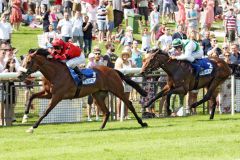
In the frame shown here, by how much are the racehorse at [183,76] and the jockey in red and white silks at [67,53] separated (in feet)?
6.05

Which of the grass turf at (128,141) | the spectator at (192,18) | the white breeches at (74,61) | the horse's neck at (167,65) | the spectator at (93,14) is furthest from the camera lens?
the spectator at (93,14)

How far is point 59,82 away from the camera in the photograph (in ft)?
64.4

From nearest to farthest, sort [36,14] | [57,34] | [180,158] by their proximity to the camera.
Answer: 1. [180,158]
2. [57,34]
3. [36,14]

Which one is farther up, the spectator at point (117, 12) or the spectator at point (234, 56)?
the spectator at point (117, 12)

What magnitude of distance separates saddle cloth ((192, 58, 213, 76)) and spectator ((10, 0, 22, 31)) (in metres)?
12.0

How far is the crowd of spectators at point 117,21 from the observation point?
2906cm

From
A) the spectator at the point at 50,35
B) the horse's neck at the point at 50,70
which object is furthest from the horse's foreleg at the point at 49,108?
the spectator at the point at 50,35

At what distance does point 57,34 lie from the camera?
28.9m

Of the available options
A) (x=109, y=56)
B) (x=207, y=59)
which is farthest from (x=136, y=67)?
(x=207, y=59)

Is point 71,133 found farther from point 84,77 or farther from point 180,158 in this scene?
point 180,158

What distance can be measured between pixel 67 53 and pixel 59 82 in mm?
677

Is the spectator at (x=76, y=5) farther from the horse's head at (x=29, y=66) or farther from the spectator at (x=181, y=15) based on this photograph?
the horse's head at (x=29, y=66)

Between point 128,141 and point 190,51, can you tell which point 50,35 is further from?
point 128,141

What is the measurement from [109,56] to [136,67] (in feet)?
3.07
